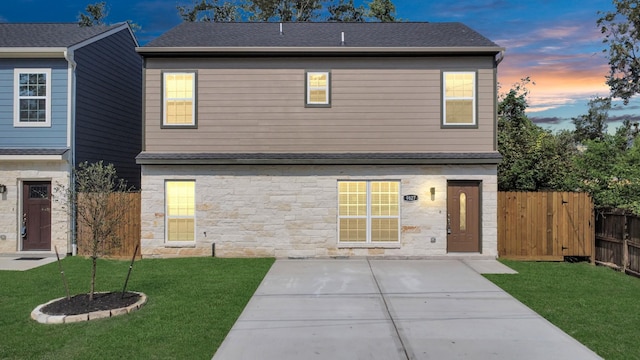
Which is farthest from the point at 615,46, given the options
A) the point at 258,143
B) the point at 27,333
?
the point at 27,333

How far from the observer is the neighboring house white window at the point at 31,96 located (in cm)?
1329

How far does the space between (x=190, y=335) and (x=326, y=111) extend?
8.00 m

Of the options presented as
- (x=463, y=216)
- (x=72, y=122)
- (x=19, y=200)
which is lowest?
(x=463, y=216)

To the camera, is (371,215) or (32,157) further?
(32,157)

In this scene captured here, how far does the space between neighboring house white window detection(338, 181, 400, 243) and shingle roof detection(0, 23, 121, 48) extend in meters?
10.2

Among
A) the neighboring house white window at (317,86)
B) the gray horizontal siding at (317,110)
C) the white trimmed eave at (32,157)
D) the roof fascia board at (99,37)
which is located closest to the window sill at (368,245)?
the gray horizontal siding at (317,110)

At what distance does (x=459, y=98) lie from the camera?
495 inches

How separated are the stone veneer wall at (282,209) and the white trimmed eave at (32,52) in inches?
186

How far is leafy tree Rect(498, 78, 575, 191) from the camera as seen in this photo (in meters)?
16.3

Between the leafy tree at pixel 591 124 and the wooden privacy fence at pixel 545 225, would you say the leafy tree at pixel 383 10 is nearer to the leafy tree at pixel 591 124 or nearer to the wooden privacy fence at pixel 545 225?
the wooden privacy fence at pixel 545 225

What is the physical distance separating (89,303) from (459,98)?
35.1 feet

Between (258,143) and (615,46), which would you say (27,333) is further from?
(615,46)

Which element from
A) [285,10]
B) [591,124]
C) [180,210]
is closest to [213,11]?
[285,10]

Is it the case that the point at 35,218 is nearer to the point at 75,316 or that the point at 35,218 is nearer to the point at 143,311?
the point at 75,316
